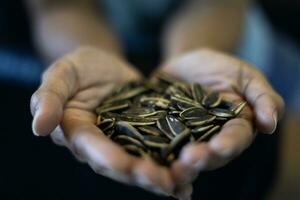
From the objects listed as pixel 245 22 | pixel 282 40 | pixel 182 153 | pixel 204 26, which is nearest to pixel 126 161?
pixel 182 153

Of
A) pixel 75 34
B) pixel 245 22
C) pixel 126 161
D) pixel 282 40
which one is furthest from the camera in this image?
pixel 282 40

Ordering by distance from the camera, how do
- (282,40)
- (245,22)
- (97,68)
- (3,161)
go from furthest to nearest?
(282,40) < (245,22) < (3,161) < (97,68)

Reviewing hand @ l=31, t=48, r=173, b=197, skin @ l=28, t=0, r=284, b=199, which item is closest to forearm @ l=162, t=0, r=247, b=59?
skin @ l=28, t=0, r=284, b=199

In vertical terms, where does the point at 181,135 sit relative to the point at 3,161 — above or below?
above

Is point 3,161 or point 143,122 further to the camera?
point 3,161

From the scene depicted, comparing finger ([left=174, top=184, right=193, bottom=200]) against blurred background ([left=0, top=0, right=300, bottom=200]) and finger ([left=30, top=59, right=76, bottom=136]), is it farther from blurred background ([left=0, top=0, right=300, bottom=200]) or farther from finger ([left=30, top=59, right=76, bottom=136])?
blurred background ([left=0, top=0, right=300, bottom=200])

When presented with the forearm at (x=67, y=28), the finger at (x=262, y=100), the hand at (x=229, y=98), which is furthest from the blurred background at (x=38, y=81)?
the finger at (x=262, y=100)

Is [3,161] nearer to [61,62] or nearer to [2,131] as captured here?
[2,131]
